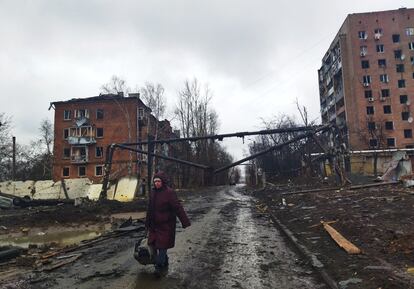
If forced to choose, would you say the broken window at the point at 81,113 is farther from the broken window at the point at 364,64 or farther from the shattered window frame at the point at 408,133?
the shattered window frame at the point at 408,133

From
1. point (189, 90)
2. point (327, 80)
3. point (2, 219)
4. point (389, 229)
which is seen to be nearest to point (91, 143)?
point (189, 90)

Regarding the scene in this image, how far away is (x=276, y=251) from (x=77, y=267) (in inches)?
166

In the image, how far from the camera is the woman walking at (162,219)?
23.0 feet

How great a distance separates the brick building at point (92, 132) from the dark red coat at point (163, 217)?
53.8 m

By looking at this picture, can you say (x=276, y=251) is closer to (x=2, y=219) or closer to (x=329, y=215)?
(x=329, y=215)

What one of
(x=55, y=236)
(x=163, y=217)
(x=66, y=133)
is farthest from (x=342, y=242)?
(x=66, y=133)

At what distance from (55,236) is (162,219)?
811 centimetres

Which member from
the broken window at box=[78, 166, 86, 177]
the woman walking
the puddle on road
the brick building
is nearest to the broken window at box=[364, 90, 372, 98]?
the brick building

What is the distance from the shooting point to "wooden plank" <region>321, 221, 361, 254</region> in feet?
25.9

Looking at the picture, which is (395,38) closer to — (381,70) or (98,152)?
(381,70)

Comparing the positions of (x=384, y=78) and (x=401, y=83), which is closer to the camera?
(x=401, y=83)

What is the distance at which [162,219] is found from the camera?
7.11m

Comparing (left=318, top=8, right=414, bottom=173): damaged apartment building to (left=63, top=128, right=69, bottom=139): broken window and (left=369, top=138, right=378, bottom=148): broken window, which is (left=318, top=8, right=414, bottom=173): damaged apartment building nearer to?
(left=369, top=138, right=378, bottom=148): broken window

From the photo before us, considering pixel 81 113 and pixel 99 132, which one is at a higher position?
pixel 81 113
